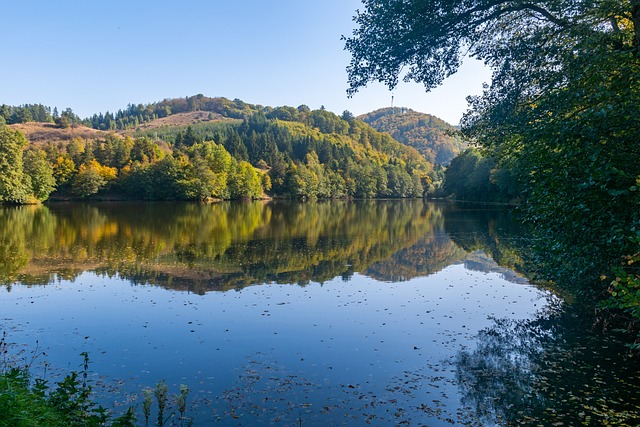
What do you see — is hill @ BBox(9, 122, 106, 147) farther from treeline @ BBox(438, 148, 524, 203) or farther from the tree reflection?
the tree reflection

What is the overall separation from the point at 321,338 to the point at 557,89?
31.8 ft

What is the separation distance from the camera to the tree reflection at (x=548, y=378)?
873 cm

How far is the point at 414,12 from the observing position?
468 inches

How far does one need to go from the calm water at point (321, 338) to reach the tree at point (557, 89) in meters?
2.77

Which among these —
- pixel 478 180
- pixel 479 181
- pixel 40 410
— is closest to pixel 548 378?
pixel 40 410

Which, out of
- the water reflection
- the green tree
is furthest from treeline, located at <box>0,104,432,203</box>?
the water reflection

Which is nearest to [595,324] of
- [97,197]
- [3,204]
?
[3,204]

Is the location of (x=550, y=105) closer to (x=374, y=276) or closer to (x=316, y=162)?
(x=374, y=276)

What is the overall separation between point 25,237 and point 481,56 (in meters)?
37.0

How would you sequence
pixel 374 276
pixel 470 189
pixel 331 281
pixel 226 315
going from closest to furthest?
1. pixel 226 315
2. pixel 331 281
3. pixel 374 276
4. pixel 470 189

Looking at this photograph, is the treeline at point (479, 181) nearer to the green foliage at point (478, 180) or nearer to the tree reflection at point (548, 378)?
the green foliage at point (478, 180)

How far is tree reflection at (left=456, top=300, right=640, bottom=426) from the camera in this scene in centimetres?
873

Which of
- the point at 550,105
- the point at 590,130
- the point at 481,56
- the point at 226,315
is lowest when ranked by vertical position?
the point at 226,315

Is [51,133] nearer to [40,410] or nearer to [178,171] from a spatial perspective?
[178,171]
